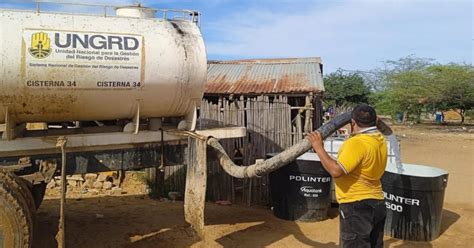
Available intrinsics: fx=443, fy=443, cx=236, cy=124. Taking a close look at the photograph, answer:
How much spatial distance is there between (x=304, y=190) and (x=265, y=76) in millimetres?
3618

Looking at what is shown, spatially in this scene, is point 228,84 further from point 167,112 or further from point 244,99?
point 167,112

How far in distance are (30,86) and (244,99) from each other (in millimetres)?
4755

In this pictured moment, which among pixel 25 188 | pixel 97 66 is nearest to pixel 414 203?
pixel 97 66

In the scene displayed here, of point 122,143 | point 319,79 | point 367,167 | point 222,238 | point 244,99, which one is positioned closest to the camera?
point 367,167

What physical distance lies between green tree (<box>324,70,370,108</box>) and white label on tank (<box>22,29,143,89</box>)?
29743 millimetres

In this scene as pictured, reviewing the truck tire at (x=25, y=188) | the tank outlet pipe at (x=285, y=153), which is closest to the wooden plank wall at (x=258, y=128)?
the tank outlet pipe at (x=285, y=153)

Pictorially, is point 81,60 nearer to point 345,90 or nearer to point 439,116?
point 345,90

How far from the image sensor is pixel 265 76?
9.95m

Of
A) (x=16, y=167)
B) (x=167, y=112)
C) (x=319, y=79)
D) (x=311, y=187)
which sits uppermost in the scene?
(x=319, y=79)

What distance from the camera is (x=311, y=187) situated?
23.1 ft

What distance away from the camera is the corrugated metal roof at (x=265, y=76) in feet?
28.8

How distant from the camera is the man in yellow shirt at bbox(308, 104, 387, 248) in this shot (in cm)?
364

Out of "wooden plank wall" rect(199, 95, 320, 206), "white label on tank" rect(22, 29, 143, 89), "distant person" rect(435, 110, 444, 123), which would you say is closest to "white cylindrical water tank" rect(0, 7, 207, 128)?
"white label on tank" rect(22, 29, 143, 89)

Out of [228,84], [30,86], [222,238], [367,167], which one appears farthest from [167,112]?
[228,84]
